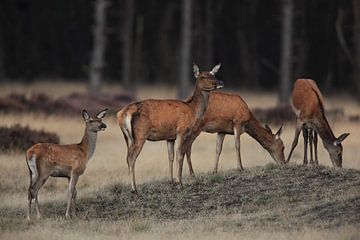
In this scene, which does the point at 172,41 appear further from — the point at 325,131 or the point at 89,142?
the point at 89,142

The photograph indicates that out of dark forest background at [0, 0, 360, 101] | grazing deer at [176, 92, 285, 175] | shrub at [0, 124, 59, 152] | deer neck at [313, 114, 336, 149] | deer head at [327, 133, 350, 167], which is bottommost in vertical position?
dark forest background at [0, 0, 360, 101]

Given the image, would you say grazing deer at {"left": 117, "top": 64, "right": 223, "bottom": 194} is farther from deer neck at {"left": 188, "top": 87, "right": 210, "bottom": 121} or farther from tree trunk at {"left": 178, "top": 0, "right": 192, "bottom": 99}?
tree trunk at {"left": 178, "top": 0, "right": 192, "bottom": 99}

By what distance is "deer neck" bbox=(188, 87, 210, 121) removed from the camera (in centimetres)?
1515

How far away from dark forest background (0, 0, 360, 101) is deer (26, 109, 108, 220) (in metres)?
29.2

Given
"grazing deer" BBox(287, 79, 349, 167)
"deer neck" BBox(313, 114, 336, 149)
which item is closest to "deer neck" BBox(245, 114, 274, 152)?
Result: "grazing deer" BBox(287, 79, 349, 167)

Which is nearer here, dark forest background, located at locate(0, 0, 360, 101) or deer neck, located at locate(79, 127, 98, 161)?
deer neck, located at locate(79, 127, 98, 161)

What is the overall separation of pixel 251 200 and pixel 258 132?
122 inches

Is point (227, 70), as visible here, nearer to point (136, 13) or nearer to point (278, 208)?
point (136, 13)

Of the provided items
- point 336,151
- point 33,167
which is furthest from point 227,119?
point 33,167

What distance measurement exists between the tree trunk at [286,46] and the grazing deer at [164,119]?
16.9 metres

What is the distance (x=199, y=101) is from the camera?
15.2 meters

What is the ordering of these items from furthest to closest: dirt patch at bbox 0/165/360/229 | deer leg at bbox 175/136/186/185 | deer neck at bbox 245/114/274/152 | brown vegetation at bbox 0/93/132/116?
brown vegetation at bbox 0/93/132/116 < deer neck at bbox 245/114/274/152 < deer leg at bbox 175/136/186/185 < dirt patch at bbox 0/165/360/229

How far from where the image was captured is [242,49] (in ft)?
152

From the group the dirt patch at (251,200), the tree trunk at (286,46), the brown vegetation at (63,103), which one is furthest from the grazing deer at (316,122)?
the tree trunk at (286,46)
